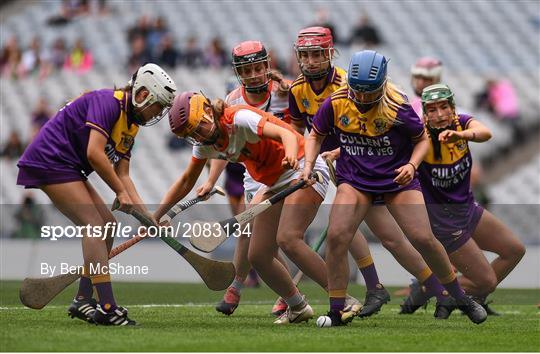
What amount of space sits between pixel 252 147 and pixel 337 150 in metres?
0.88

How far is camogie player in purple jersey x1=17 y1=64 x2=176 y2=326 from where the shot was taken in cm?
779

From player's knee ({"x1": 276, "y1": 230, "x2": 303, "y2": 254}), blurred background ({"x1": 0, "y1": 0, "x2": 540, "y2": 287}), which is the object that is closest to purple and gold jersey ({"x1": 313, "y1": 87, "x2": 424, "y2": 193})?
player's knee ({"x1": 276, "y1": 230, "x2": 303, "y2": 254})

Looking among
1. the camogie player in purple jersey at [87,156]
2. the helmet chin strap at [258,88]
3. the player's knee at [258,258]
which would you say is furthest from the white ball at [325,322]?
the helmet chin strap at [258,88]

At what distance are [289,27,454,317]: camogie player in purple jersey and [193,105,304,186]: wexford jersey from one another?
517mm

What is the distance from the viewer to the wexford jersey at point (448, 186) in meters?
8.98

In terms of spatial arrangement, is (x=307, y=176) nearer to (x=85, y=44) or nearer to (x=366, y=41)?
(x=366, y=41)

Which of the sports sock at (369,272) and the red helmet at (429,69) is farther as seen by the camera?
the red helmet at (429,69)

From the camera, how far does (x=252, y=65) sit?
9062 mm

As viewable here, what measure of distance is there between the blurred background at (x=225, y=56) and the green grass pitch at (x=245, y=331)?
4.87 metres

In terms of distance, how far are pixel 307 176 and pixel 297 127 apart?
127 cm

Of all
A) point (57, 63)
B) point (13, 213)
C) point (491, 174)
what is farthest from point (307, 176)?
point (57, 63)

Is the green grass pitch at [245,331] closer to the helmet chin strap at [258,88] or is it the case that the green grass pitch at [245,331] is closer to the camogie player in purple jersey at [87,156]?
the camogie player in purple jersey at [87,156]

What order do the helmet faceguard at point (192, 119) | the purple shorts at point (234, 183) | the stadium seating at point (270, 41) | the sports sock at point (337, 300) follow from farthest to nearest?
the stadium seating at point (270, 41), the purple shorts at point (234, 183), the sports sock at point (337, 300), the helmet faceguard at point (192, 119)

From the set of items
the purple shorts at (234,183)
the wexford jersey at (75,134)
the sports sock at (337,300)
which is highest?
the wexford jersey at (75,134)
